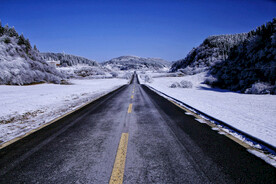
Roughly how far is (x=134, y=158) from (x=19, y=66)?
26.0 metres

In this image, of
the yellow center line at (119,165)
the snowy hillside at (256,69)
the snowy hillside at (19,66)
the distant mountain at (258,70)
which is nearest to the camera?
the yellow center line at (119,165)

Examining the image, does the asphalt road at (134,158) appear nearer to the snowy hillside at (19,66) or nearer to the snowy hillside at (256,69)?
the snowy hillside at (256,69)

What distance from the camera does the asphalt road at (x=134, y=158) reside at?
2521mm

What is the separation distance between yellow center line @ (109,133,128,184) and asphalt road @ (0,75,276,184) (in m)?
0.02

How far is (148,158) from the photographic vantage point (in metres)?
3.10

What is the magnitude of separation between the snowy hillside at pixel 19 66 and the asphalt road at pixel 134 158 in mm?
21324

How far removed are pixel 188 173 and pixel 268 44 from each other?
89.3 ft

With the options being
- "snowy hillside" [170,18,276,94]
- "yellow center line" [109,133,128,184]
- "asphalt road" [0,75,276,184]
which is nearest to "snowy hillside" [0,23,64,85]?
"asphalt road" [0,75,276,184]

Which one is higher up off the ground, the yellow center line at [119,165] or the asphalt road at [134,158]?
the yellow center line at [119,165]

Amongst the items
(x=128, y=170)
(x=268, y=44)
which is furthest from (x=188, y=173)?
(x=268, y=44)

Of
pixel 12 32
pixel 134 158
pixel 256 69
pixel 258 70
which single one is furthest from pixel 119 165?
pixel 12 32

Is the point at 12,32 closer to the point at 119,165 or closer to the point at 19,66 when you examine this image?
the point at 19,66

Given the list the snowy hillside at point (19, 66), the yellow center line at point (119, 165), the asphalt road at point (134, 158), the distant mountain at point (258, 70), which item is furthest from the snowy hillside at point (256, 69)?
the snowy hillside at point (19, 66)

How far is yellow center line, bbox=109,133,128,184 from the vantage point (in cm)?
243
